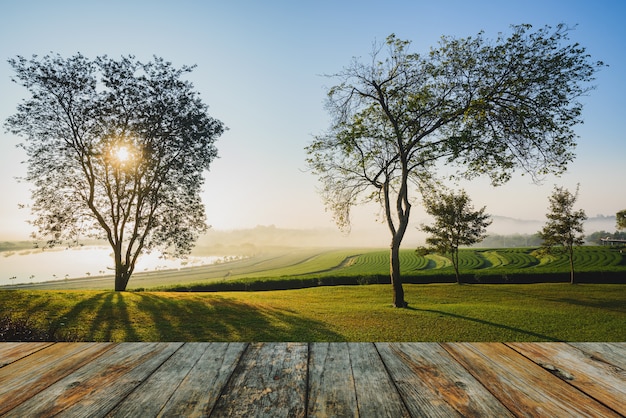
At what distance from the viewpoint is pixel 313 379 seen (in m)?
1.64

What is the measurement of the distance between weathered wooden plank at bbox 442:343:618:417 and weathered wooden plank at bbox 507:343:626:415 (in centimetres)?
6

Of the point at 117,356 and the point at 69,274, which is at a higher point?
the point at 117,356

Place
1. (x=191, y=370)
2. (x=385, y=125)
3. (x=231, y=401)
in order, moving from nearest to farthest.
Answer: (x=231, y=401)
(x=191, y=370)
(x=385, y=125)

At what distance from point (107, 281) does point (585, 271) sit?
94513 mm

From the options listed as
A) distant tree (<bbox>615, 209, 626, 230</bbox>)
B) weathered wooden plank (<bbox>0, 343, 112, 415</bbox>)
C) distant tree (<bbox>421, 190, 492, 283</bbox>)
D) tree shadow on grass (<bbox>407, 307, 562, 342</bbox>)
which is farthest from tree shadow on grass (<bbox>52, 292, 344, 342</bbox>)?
distant tree (<bbox>615, 209, 626, 230</bbox>)

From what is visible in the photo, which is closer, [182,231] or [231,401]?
[231,401]

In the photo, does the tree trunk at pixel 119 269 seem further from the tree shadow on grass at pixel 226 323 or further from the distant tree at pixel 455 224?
the distant tree at pixel 455 224

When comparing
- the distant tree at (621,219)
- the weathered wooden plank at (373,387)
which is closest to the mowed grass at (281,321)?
the weathered wooden plank at (373,387)

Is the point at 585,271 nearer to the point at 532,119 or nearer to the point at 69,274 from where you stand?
the point at 532,119

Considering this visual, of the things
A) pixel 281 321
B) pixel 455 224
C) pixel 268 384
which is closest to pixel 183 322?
pixel 281 321

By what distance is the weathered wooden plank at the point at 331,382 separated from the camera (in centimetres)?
134

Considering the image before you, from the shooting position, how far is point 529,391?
4.94ft

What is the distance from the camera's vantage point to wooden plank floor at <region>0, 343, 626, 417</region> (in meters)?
1.35

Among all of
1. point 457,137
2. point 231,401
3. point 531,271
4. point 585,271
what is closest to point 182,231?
point 457,137
